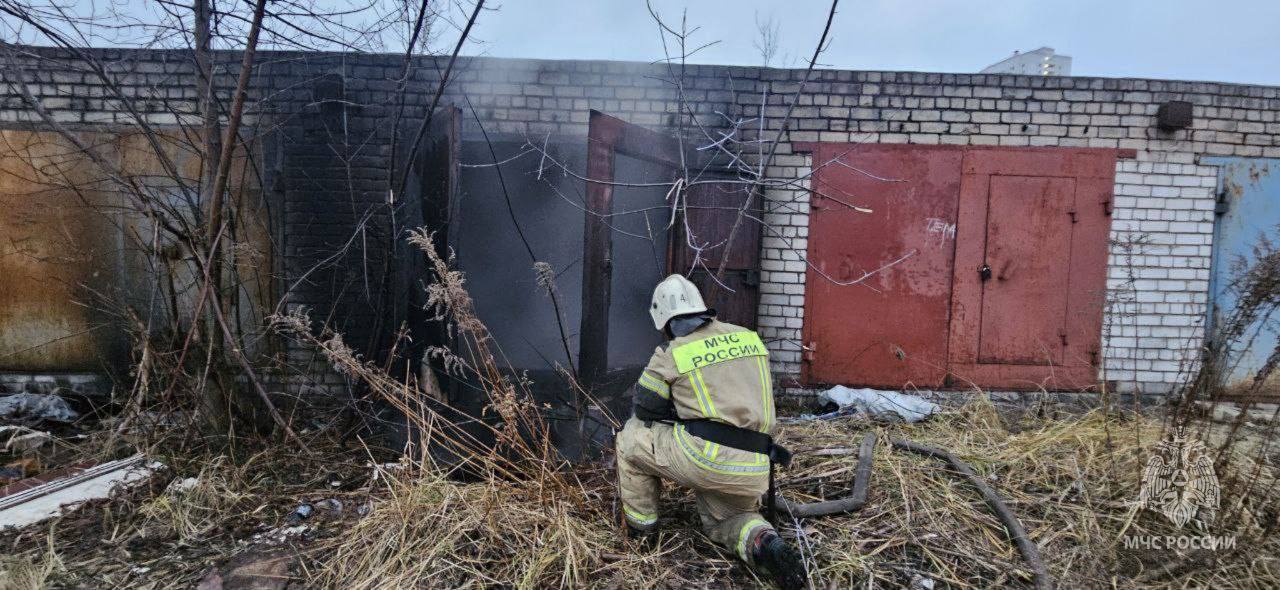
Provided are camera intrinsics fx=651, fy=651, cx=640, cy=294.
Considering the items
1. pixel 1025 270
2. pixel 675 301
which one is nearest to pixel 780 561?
pixel 675 301

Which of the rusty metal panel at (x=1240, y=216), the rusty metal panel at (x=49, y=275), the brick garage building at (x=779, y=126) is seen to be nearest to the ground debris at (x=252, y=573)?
the brick garage building at (x=779, y=126)

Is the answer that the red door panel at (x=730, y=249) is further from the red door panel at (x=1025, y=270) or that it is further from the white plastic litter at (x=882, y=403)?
the red door panel at (x=1025, y=270)

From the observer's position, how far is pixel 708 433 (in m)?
2.63

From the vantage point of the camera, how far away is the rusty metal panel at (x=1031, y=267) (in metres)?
5.33

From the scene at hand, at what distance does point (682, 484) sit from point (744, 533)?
0.32 meters

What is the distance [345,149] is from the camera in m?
4.91

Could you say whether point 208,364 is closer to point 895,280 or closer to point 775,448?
point 775,448

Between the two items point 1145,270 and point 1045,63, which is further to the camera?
point 1045,63

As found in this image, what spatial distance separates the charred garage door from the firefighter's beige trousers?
2.77 metres

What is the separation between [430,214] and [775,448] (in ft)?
8.35

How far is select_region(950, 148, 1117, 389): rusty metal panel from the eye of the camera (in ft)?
17.5

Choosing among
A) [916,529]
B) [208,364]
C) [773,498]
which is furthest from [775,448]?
[208,364]

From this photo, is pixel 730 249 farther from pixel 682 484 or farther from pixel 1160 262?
pixel 1160 262

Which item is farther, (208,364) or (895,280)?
Result: (895,280)
